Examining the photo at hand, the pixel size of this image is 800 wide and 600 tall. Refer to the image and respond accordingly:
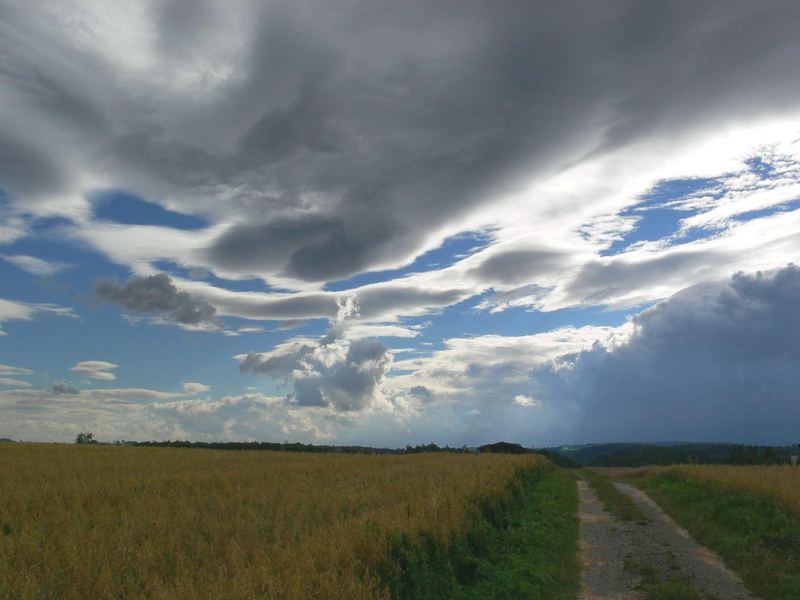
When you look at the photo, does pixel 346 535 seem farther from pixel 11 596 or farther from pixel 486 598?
pixel 11 596

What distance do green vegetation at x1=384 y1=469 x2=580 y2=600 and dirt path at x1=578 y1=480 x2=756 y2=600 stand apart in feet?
1.59

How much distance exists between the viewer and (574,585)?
12797 mm

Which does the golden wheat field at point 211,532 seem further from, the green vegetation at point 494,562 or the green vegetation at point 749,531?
the green vegetation at point 749,531

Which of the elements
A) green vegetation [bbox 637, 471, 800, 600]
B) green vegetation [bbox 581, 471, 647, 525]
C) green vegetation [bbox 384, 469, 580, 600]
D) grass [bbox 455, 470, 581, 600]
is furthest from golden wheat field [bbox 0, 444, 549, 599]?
green vegetation [bbox 637, 471, 800, 600]

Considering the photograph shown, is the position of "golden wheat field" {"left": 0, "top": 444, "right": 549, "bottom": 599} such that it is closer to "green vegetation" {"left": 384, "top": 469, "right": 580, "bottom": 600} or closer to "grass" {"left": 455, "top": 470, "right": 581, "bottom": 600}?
"green vegetation" {"left": 384, "top": 469, "right": 580, "bottom": 600}

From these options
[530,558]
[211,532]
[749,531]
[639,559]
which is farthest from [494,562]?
[749,531]

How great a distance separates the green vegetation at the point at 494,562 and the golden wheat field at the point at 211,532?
479mm

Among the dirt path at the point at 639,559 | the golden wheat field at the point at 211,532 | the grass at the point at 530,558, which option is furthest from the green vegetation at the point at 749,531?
the golden wheat field at the point at 211,532

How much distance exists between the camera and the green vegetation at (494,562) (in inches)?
408

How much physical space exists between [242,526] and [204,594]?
486 centimetres

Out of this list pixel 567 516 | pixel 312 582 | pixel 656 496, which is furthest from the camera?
pixel 656 496

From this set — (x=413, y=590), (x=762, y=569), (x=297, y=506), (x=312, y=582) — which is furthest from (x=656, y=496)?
(x=312, y=582)

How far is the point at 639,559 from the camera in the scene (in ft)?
48.7

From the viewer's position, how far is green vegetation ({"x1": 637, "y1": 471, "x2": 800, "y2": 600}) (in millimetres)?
12570
